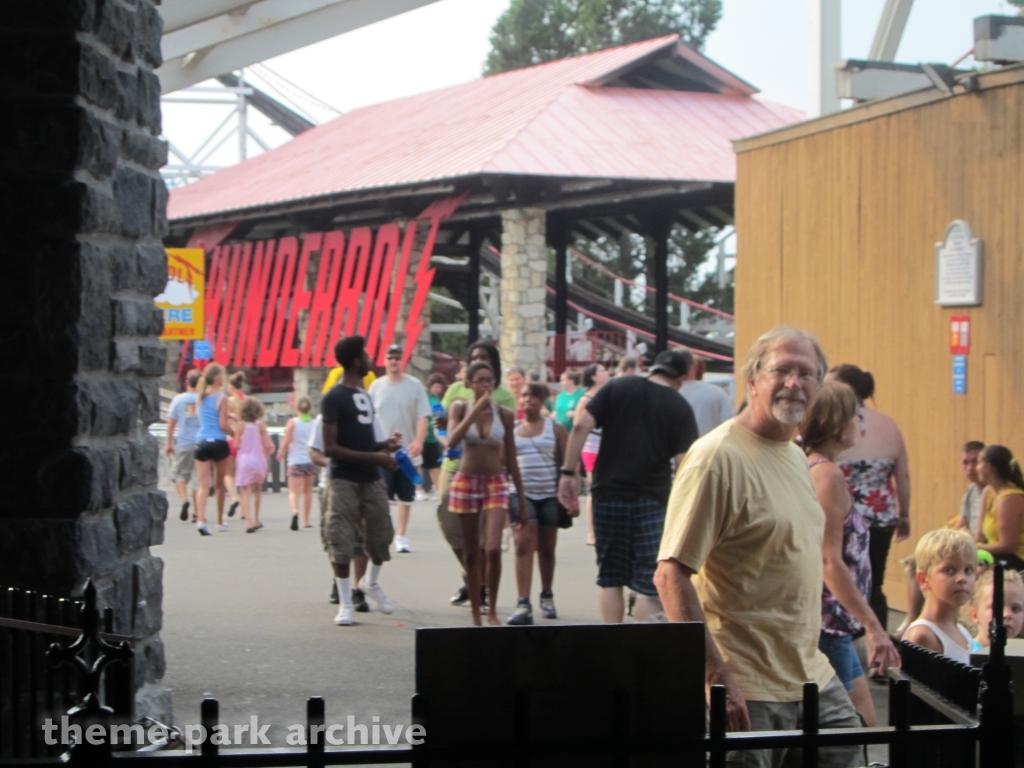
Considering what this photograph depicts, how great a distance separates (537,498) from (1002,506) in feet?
9.77

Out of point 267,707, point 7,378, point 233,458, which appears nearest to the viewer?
point 7,378

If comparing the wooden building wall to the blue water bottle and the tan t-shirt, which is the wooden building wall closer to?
the blue water bottle

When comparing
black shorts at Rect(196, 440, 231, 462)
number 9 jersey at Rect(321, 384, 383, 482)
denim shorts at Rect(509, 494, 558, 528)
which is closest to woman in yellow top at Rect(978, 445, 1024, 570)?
denim shorts at Rect(509, 494, 558, 528)

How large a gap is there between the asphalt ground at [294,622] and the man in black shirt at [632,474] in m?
1.22

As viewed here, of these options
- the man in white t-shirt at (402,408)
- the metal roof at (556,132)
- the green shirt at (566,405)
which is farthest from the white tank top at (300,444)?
the metal roof at (556,132)

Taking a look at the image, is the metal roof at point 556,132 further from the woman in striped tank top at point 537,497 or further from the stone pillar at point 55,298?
the stone pillar at point 55,298

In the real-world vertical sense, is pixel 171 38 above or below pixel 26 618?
above

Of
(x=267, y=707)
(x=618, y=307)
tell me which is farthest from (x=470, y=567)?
(x=618, y=307)

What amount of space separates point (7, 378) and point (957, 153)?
6.57 metres

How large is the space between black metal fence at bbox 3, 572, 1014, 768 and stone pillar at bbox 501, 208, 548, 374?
18.6m

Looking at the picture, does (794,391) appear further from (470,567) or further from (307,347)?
(307,347)

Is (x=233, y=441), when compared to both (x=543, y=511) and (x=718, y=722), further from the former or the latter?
(x=718, y=722)

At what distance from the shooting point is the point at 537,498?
9.12 metres

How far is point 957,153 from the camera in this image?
364 inches
